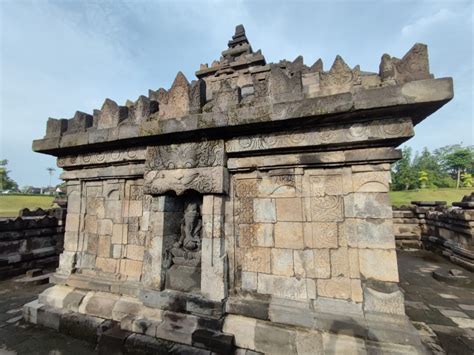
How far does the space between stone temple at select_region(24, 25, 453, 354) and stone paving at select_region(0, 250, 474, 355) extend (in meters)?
0.28

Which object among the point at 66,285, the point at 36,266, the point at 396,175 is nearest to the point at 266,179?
the point at 66,285

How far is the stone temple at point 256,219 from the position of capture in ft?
9.29

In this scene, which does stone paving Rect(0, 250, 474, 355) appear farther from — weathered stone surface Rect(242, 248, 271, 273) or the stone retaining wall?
the stone retaining wall

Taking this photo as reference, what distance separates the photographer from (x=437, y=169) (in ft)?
221

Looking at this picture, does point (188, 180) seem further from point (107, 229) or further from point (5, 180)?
point (5, 180)

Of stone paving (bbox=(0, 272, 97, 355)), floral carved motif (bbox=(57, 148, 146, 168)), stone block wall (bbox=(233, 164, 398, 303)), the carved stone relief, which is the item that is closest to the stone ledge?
the carved stone relief

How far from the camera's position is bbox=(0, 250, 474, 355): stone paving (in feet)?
11.3

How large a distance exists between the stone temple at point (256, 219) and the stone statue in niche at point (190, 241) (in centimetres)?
2

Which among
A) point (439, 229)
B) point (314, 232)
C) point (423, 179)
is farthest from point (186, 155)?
point (423, 179)

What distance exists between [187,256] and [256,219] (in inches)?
52.0

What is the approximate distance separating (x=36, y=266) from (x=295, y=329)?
30.3ft

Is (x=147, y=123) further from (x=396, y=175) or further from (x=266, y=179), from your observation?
(x=396, y=175)

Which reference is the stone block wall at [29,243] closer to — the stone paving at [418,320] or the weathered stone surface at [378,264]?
the stone paving at [418,320]

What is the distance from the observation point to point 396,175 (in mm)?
57594
